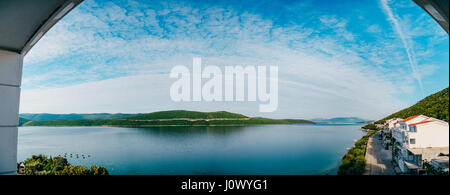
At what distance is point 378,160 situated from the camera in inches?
97.7

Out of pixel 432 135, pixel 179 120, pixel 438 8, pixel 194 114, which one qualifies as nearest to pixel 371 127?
pixel 432 135

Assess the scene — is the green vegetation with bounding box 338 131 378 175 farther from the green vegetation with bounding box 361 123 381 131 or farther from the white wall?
the white wall

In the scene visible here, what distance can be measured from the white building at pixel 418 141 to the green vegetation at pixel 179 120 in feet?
3.78

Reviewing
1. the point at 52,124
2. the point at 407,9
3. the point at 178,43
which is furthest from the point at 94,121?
the point at 407,9

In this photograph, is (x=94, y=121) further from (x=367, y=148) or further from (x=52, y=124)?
(x=367, y=148)

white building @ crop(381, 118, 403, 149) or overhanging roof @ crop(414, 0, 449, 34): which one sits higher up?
overhanging roof @ crop(414, 0, 449, 34)

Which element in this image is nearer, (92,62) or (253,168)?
(253,168)

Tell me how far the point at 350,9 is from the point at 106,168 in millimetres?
4454

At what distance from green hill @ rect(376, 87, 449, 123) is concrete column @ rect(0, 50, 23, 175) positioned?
4.57 m

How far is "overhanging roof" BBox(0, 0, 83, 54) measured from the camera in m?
1.85

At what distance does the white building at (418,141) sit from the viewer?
2.03 meters

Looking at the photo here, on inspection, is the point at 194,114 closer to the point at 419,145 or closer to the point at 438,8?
the point at 419,145

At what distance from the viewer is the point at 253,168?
127 inches

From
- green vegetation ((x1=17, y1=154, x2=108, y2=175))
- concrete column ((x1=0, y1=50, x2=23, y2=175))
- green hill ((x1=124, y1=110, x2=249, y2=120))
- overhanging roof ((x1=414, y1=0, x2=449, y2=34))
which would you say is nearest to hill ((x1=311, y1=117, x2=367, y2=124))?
green hill ((x1=124, y1=110, x2=249, y2=120))
